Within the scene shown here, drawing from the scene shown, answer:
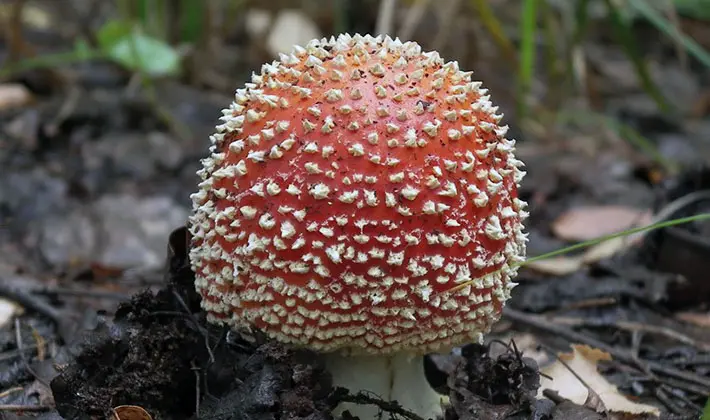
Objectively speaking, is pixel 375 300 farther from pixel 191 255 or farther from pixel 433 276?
pixel 191 255

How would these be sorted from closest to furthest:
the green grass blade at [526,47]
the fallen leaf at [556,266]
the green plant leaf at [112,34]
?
1. the fallen leaf at [556,266]
2. the green grass blade at [526,47]
3. the green plant leaf at [112,34]

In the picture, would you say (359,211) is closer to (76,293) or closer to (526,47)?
(76,293)

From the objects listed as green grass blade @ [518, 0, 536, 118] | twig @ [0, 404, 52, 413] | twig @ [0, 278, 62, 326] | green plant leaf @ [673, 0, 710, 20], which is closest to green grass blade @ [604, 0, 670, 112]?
green grass blade @ [518, 0, 536, 118]

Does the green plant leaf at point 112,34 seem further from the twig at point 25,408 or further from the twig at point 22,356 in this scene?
the twig at point 25,408

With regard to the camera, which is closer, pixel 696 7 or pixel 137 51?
pixel 137 51

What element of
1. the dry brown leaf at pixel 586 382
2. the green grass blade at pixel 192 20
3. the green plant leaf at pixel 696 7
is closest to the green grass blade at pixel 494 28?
the green grass blade at pixel 192 20

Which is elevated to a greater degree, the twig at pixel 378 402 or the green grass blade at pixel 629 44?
the green grass blade at pixel 629 44

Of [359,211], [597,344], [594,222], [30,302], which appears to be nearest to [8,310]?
[30,302]
